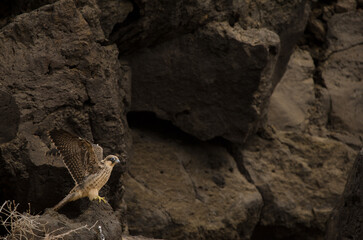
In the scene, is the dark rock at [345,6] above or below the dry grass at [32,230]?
above

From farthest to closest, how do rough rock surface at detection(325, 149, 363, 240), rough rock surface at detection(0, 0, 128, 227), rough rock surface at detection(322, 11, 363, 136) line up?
1. rough rock surface at detection(322, 11, 363, 136)
2. rough rock surface at detection(325, 149, 363, 240)
3. rough rock surface at detection(0, 0, 128, 227)

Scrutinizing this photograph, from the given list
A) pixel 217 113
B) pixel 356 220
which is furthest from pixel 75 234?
pixel 217 113

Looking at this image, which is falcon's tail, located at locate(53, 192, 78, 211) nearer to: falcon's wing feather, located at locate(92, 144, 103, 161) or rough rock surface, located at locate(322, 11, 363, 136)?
falcon's wing feather, located at locate(92, 144, 103, 161)

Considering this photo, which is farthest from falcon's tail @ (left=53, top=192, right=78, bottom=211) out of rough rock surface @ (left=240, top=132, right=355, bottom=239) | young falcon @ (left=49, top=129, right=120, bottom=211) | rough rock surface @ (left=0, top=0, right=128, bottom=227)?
rough rock surface @ (left=240, top=132, right=355, bottom=239)

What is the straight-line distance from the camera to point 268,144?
27.0ft

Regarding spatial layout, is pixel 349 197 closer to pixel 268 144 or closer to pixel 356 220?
pixel 356 220

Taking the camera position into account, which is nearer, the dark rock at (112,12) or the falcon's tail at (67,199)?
the falcon's tail at (67,199)

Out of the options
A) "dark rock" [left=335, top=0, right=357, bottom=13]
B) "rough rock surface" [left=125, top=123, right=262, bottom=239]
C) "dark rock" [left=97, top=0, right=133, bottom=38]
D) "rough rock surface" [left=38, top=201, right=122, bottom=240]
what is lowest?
"rough rock surface" [left=125, top=123, right=262, bottom=239]

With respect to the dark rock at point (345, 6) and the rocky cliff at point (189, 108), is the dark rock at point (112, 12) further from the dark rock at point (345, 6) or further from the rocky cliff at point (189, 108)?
the dark rock at point (345, 6)

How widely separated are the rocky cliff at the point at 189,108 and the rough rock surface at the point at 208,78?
0.04 feet

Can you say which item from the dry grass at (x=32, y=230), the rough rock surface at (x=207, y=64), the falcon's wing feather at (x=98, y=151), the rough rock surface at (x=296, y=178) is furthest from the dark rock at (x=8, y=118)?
the rough rock surface at (x=296, y=178)

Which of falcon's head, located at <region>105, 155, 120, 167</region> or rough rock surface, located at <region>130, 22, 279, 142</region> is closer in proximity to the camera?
falcon's head, located at <region>105, 155, 120, 167</region>

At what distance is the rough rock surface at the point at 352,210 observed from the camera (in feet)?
19.6

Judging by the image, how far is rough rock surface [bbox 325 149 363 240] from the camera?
5.96 metres
